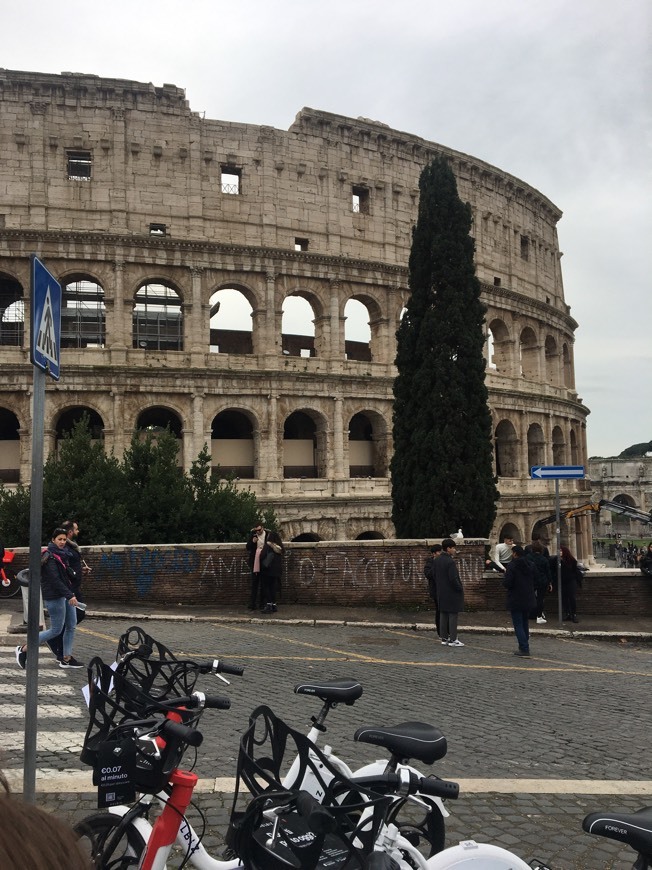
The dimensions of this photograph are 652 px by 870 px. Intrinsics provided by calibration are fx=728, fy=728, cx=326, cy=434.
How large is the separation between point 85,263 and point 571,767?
24.5 metres

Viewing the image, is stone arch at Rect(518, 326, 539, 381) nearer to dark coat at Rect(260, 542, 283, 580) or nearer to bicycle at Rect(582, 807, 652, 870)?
dark coat at Rect(260, 542, 283, 580)

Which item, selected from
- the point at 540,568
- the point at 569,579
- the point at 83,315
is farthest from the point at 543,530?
the point at 83,315

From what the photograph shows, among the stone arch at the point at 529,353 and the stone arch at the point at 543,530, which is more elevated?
the stone arch at the point at 529,353

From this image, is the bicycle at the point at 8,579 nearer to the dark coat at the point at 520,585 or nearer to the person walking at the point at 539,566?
the dark coat at the point at 520,585

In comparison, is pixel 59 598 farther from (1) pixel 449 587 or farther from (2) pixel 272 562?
(1) pixel 449 587

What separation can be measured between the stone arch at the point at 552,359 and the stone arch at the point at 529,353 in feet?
6.11

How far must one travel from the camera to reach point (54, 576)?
8977 mm

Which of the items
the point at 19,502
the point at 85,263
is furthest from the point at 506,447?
the point at 19,502

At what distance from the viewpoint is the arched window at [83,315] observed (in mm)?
29266

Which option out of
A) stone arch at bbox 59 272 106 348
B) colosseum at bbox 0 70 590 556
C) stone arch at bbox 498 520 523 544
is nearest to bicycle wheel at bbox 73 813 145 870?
colosseum at bbox 0 70 590 556

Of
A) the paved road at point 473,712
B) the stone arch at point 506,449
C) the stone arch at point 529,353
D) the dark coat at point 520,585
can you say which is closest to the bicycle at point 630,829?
the paved road at point 473,712

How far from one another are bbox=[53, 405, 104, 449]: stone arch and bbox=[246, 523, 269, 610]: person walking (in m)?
13.0

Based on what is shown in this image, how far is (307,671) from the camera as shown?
30.8ft

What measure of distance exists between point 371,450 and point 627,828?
27.7m
